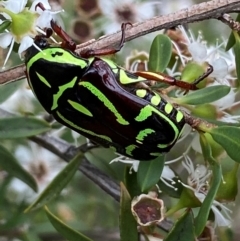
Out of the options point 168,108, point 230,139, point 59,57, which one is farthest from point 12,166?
point 230,139

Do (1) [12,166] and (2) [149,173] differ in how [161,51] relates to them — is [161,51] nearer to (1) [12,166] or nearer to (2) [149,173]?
(2) [149,173]

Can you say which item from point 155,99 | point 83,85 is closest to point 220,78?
point 155,99

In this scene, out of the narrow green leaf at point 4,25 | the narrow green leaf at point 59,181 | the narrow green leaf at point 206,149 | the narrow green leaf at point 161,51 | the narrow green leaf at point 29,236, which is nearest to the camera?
the narrow green leaf at point 4,25

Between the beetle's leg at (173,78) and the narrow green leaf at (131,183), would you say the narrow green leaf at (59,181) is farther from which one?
the beetle's leg at (173,78)

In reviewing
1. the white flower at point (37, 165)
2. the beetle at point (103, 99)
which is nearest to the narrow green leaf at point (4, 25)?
the beetle at point (103, 99)

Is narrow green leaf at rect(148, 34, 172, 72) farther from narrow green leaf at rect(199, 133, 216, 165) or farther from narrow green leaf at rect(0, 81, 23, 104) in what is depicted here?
narrow green leaf at rect(0, 81, 23, 104)

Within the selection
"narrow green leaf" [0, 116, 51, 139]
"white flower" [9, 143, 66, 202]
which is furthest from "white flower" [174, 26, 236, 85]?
"white flower" [9, 143, 66, 202]
